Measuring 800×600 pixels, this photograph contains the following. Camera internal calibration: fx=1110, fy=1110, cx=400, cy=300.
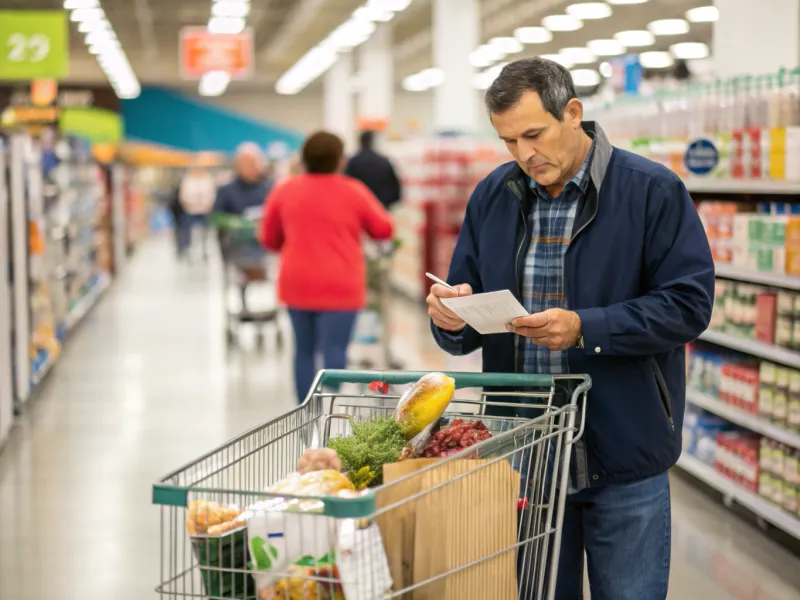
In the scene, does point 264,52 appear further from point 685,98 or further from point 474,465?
point 474,465

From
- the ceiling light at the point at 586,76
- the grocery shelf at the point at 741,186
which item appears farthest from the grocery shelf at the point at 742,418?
the ceiling light at the point at 586,76

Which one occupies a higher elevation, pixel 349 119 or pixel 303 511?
pixel 349 119

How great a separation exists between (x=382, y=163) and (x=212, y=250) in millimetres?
18013

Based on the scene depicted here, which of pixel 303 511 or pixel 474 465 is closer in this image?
pixel 303 511

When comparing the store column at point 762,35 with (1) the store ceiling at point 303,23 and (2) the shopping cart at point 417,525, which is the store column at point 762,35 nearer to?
(2) the shopping cart at point 417,525

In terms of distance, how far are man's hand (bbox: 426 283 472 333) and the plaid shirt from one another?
0.16 m

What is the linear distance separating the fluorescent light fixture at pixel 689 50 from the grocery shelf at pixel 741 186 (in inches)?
745

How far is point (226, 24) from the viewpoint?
67.4 ft

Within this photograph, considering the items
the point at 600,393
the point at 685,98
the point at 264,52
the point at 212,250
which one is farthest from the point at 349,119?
the point at 600,393

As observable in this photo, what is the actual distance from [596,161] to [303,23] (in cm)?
1885

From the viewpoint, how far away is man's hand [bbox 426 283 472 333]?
2.44 meters

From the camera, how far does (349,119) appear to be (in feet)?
83.5

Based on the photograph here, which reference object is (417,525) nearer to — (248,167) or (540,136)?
(540,136)

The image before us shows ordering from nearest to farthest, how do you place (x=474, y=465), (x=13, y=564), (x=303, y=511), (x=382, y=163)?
(x=303, y=511) < (x=474, y=465) < (x=13, y=564) < (x=382, y=163)
